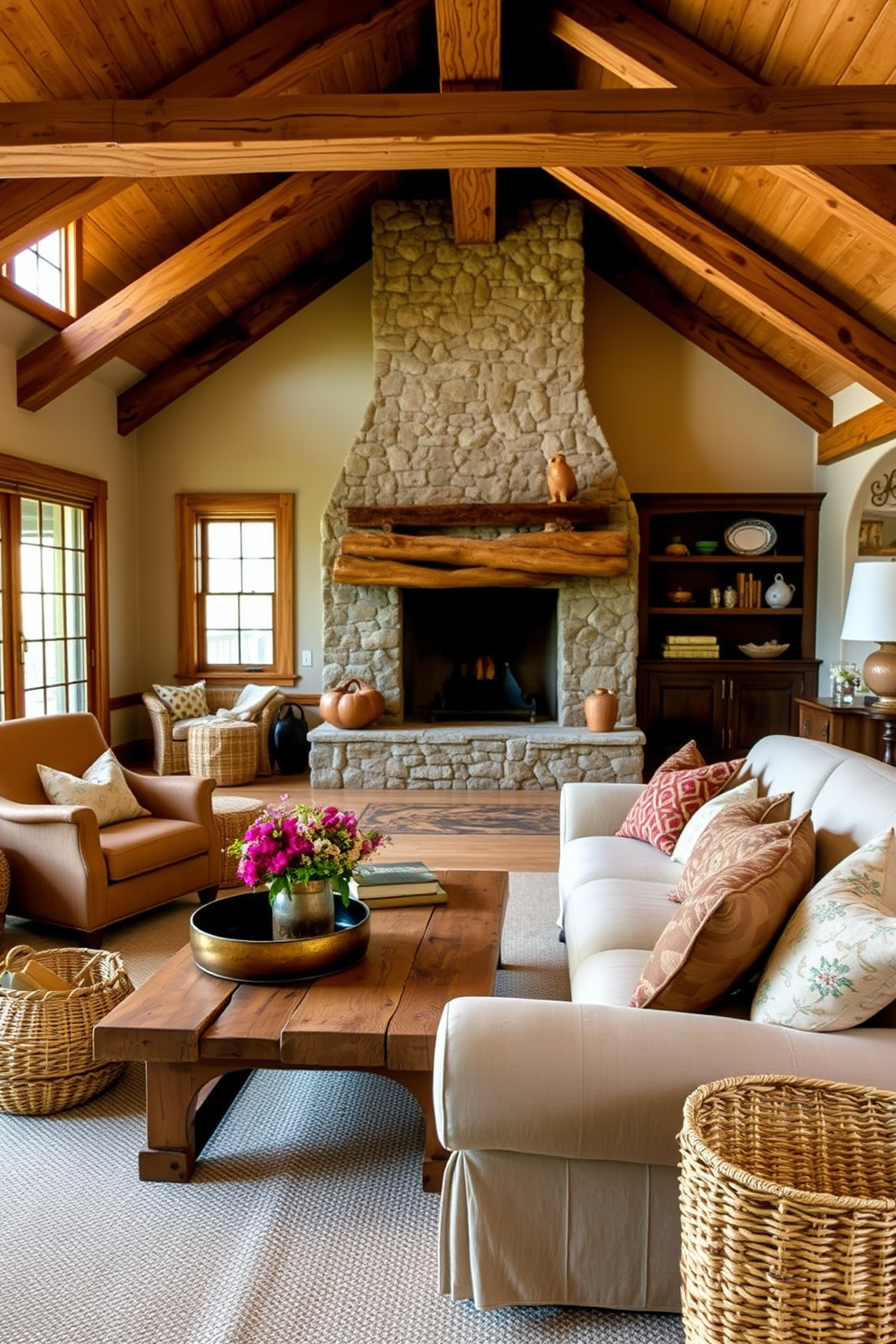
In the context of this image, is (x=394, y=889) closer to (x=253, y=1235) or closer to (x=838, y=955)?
(x=253, y=1235)

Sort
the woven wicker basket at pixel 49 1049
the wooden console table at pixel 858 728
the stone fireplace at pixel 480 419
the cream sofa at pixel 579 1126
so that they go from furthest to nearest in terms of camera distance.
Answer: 1. the stone fireplace at pixel 480 419
2. the wooden console table at pixel 858 728
3. the woven wicker basket at pixel 49 1049
4. the cream sofa at pixel 579 1126

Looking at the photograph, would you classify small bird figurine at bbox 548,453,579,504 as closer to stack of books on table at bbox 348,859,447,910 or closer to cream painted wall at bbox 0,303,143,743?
cream painted wall at bbox 0,303,143,743

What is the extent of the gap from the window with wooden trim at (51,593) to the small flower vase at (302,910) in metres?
4.32

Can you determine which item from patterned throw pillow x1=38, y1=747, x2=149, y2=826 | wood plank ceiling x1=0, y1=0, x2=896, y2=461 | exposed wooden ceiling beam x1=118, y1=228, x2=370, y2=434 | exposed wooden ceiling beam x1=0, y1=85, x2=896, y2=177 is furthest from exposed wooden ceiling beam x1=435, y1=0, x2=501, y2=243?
patterned throw pillow x1=38, y1=747, x2=149, y2=826

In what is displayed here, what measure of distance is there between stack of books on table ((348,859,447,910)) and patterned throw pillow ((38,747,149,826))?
4.72 feet

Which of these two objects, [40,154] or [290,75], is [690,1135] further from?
[290,75]

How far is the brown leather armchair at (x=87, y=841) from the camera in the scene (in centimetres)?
375

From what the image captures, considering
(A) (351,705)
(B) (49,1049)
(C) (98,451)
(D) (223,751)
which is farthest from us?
(C) (98,451)

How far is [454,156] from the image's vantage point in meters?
3.80

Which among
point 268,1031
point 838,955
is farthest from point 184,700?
point 838,955

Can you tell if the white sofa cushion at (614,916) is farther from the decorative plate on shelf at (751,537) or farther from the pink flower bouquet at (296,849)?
the decorative plate on shelf at (751,537)

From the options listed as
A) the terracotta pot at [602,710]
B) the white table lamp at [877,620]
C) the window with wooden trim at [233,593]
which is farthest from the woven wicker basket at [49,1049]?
the window with wooden trim at [233,593]

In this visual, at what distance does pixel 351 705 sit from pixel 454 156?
413cm

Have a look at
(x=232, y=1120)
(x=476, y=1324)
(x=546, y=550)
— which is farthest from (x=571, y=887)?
(x=546, y=550)
